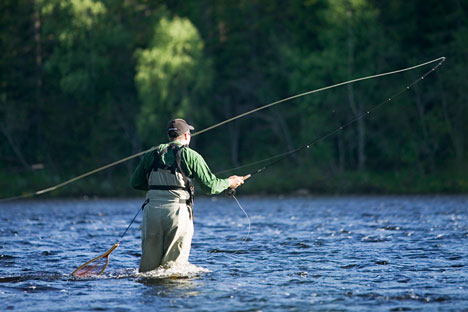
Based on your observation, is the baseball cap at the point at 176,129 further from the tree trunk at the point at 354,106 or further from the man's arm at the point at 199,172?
the tree trunk at the point at 354,106

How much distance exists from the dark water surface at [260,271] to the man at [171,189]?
0.42 m

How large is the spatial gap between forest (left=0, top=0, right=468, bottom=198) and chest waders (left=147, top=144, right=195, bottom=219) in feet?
112

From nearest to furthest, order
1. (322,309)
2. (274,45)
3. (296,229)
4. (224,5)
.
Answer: (322,309) → (296,229) → (274,45) → (224,5)

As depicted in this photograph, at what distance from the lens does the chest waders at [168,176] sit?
381 inches

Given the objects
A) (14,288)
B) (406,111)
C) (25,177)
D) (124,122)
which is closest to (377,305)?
(14,288)

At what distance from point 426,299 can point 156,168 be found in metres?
3.63

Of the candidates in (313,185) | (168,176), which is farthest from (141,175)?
(313,185)

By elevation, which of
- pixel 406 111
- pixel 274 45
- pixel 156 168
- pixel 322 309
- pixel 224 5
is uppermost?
pixel 224 5

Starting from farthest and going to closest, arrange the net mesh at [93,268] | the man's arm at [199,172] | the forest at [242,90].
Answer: the forest at [242,90]
the net mesh at [93,268]
the man's arm at [199,172]

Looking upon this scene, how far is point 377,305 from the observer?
8.20 meters

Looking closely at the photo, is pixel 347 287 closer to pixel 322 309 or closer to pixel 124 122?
pixel 322 309

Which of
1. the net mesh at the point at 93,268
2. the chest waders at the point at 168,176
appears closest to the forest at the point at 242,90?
the net mesh at the point at 93,268

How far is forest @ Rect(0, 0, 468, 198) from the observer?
46.5 m

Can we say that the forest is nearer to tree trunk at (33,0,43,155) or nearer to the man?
tree trunk at (33,0,43,155)
